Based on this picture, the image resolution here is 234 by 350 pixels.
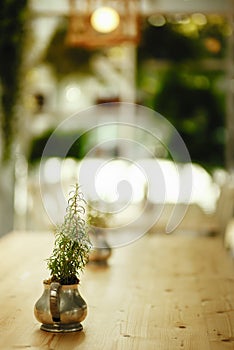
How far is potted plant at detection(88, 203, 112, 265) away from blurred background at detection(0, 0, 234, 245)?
2216 millimetres

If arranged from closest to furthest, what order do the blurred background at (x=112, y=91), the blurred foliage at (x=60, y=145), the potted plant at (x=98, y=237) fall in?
the potted plant at (x=98, y=237) → the blurred background at (x=112, y=91) → the blurred foliage at (x=60, y=145)

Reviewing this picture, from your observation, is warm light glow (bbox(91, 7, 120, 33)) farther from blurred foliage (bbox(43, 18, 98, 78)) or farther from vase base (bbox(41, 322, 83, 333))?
vase base (bbox(41, 322, 83, 333))

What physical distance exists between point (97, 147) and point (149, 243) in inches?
156

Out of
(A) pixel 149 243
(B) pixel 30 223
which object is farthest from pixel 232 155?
(A) pixel 149 243

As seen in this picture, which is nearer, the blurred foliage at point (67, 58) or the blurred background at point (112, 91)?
the blurred background at point (112, 91)

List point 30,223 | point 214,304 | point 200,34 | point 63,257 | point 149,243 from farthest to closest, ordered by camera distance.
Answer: point 200,34 < point 30,223 < point 149,243 < point 214,304 < point 63,257

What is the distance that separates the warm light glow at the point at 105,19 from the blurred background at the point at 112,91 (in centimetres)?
65

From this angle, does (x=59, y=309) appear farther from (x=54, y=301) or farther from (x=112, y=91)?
(x=112, y=91)

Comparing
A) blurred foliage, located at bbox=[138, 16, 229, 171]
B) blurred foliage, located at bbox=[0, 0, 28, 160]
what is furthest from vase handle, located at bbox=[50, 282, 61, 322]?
blurred foliage, located at bbox=[138, 16, 229, 171]

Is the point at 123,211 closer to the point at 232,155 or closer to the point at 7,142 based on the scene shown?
the point at 7,142

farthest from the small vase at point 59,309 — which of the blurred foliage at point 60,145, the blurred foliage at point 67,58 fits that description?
the blurred foliage at point 67,58

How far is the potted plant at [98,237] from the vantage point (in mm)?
3812

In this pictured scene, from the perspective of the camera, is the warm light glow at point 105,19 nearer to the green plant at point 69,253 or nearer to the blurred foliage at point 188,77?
the green plant at point 69,253

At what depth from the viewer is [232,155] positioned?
28.1 feet
